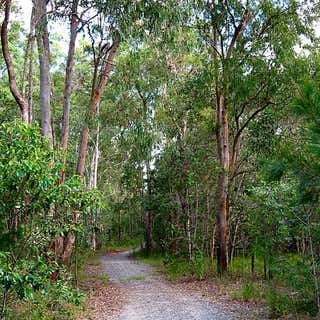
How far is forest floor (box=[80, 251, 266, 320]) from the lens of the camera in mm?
7371

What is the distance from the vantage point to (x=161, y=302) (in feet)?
28.6

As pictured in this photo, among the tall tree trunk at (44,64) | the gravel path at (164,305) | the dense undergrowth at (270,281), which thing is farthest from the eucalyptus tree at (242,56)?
the tall tree trunk at (44,64)

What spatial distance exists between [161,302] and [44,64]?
5.99 meters

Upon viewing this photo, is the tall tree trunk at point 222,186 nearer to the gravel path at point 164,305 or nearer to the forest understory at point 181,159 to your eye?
the forest understory at point 181,159

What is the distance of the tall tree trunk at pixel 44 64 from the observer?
9.25m

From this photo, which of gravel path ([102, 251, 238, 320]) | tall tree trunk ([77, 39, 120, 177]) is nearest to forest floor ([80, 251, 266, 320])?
gravel path ([102, 251, 238, 320])

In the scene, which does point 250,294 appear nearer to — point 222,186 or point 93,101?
point 222,186

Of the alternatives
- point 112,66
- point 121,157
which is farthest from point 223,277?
point 121,157

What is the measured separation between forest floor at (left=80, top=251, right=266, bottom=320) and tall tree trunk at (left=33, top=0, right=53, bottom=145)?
393 centimetres

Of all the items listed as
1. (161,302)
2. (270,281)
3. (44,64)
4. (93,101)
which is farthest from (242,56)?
(161,302)

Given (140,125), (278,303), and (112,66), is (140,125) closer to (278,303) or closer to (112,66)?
(112,66)

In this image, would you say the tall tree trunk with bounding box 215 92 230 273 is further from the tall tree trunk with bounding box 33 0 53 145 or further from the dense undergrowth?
the tall tree trunk with bounding box 33 0 53 145

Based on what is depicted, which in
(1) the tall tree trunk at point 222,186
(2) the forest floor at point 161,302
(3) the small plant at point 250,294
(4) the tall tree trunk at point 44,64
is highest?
(4) the tall tree trunk at point 44,64

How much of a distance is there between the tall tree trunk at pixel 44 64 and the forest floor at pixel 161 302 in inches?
155
